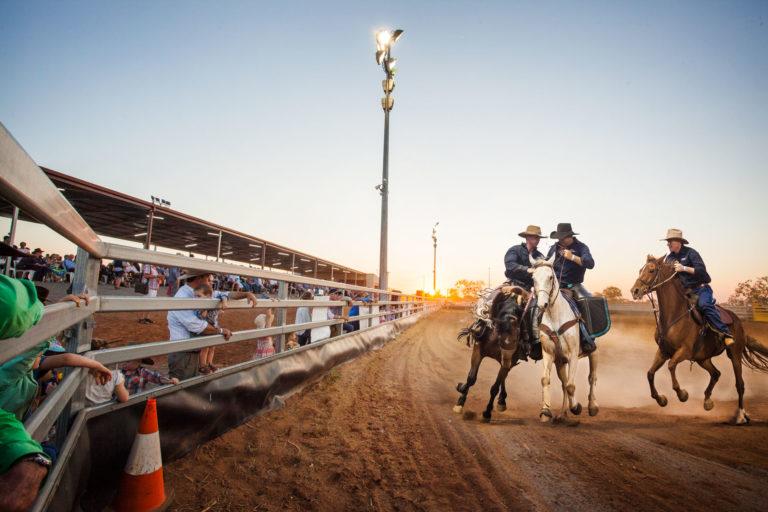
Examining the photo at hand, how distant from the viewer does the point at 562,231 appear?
600 cm

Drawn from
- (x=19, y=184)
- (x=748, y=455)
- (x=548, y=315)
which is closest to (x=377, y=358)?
(x=548, y=315)

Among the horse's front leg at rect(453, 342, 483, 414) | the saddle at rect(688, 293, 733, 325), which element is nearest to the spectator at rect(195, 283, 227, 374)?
the horse's front leg at rect(453, 342, 483, 414)

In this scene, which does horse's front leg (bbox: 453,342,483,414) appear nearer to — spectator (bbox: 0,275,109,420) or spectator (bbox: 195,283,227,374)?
spectator (bbox: 195,283,227,374)

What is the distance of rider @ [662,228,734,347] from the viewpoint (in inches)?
218

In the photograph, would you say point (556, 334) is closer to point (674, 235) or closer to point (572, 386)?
point (572, 386)

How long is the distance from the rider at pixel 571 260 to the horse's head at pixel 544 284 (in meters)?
0.91

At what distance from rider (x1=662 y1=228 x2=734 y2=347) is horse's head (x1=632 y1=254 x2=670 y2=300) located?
21 cm

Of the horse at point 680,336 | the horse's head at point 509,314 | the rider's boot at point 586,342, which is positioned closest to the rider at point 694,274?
the horse at point 680,336

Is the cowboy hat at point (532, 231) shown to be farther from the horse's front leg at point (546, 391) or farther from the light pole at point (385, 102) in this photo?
the light pole at point (385, 102)

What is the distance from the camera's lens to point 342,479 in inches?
107

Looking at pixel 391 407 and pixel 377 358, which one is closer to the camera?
pixel 391 407

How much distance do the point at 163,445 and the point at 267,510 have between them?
96 centimetres

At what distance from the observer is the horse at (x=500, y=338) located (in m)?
4.79

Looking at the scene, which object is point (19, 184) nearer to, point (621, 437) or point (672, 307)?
point (621, 437)
